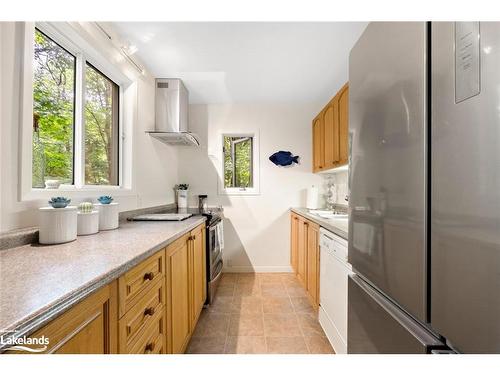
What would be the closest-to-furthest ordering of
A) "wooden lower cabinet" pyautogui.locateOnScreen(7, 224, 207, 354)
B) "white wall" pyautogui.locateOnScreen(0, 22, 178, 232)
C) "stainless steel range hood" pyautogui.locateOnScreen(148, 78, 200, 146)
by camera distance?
"wooden lower cabinet" pyautogui.locateOnScreen(7, 224, 207, 354), "white wall" pyautogui.locateOnScreen(0, 22, 178, 232), "stainless steel range hood" pyautogui.locateOnScreen(148, 78, 200, 146)

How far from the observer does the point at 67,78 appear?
60.4 inches

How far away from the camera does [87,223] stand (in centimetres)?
127

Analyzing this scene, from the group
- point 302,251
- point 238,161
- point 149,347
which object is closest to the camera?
point 149,347

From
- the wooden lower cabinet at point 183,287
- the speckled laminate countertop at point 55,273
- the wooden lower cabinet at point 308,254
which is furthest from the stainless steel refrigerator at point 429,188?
the wooden lower cabinet at point 308,254

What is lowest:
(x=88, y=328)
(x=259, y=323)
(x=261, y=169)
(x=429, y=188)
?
(x=259, y=323)

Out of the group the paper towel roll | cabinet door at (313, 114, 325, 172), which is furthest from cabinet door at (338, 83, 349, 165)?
the paper towel roll

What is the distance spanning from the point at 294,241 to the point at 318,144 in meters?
1.34

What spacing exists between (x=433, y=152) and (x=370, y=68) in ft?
1.53

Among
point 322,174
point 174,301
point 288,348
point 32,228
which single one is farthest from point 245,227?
point 32,228

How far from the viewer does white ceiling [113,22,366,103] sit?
5.82 feet

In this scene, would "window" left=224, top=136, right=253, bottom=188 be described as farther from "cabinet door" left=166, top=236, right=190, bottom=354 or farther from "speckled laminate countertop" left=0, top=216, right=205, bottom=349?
"speckled laminate countertop" left=0, top=216, right=205, bottom=349

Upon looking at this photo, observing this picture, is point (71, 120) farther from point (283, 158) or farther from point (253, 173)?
point (283, 158)

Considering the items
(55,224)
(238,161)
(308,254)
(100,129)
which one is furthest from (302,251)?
(100,129)

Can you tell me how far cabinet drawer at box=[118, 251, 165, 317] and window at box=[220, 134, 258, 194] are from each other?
7.54 feet
